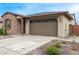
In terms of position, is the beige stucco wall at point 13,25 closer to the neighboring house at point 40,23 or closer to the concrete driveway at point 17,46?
the neighboring house at point 40,23

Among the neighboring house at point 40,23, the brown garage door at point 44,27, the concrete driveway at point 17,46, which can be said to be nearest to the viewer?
the concrete driveway at point 17,46

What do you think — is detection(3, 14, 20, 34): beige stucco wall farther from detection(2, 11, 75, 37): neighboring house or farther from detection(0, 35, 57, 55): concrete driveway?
detection(0, 35, 57, 55): concrete driveway

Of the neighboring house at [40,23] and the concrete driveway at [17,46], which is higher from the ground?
the neighboring house at [40,23]

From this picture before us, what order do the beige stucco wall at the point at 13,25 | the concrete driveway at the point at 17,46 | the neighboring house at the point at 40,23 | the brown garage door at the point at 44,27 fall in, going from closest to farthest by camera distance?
the concrete driveway at the point at 17,46 < the neighboring house at the point at 40,23 < the brown garage door at the point at 44,27 < the beige stucco wall at the point at 13,25

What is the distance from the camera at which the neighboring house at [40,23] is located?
1463 centimetres

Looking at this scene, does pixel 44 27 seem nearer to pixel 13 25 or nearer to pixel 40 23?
pixel 40 23

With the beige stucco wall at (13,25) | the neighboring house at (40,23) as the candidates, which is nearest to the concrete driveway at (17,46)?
the neighboring house at (40,23)

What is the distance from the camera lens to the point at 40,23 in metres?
16.2

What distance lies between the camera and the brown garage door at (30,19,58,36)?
49.5ft

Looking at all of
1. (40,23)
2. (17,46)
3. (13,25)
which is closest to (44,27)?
(40,23)

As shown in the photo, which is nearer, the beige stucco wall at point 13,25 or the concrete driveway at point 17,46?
the concrete driveway at point 17,46

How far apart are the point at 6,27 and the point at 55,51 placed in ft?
37.6
